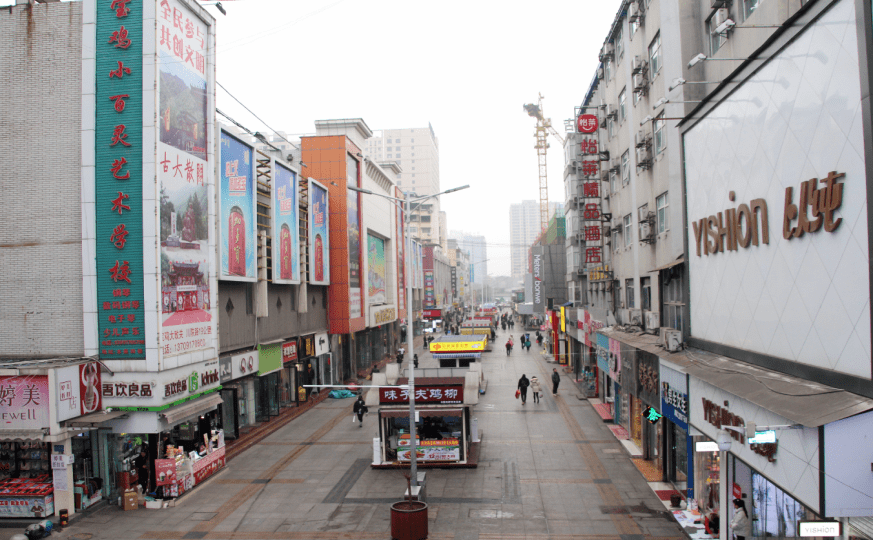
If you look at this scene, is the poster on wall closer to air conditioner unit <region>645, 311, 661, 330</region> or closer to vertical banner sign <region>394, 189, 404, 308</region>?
vertical banner sign <region>394, 189, 404, 308</region>

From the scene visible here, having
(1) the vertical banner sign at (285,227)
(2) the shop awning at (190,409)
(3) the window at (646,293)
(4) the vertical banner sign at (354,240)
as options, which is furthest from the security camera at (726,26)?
(4) the vertical banner sign at (354,240)

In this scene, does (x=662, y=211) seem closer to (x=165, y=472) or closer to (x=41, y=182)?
(x=165, y=472)

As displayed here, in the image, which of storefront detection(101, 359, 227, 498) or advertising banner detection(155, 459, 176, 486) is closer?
advertising banner detection(155, 459, 176, 486)

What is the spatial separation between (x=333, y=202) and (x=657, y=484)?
97.0ft

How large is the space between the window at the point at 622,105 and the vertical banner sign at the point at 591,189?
256cm

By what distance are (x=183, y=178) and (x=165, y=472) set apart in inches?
394

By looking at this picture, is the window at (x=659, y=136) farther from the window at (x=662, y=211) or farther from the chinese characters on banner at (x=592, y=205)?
the chinese characters on banner at (x=592, y=205)

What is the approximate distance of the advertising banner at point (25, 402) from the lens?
57.2 ft

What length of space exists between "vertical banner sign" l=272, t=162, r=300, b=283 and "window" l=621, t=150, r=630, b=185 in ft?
58.0

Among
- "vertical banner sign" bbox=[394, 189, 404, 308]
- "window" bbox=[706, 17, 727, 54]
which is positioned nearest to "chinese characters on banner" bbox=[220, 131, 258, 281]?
"window" bbox=[706, 17, 727, 54]

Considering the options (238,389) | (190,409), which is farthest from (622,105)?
(190,409)

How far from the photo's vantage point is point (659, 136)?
2211 centimetres

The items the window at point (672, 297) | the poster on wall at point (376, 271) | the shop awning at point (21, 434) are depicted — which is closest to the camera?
the shop awning at point (21, 434)

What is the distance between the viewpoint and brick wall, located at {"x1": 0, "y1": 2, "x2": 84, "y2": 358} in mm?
20000
